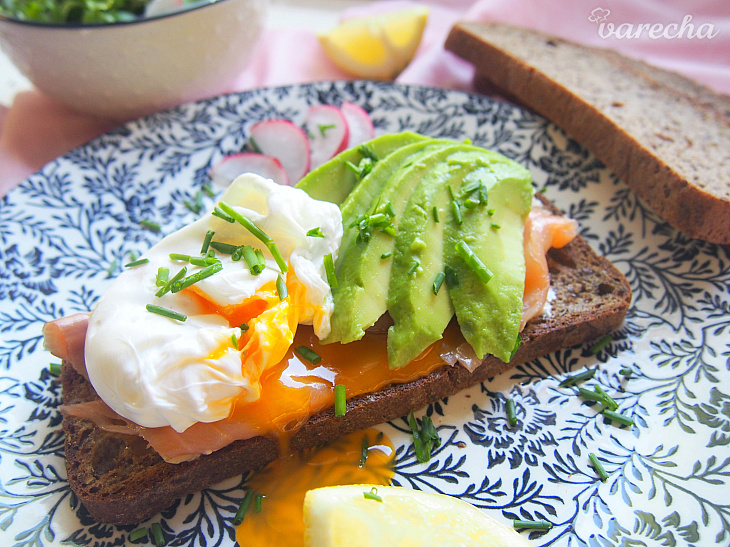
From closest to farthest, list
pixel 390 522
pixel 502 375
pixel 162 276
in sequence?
1. pixel 390 522
2. pixel 162 276
3. pixel 502 375

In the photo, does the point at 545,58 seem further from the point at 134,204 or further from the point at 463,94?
the point at 134,204

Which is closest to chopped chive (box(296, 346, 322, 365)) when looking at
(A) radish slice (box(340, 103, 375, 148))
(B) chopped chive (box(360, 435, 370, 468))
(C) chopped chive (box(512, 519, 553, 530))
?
(B) chopped chive (box(360, 435, 370, 468))

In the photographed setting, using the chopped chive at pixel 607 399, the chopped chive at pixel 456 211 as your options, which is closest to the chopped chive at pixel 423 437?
the chopped chive at pixel 607 399

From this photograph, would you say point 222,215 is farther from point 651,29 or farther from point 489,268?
point 651,29

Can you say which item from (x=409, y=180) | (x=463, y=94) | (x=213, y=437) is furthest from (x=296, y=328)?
(x=463, y=94)

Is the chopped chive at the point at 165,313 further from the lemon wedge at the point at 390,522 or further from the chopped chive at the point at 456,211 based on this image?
the chopped chive at the point at 456,211

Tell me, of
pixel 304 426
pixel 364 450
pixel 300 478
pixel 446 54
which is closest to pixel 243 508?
pixel 300 478
